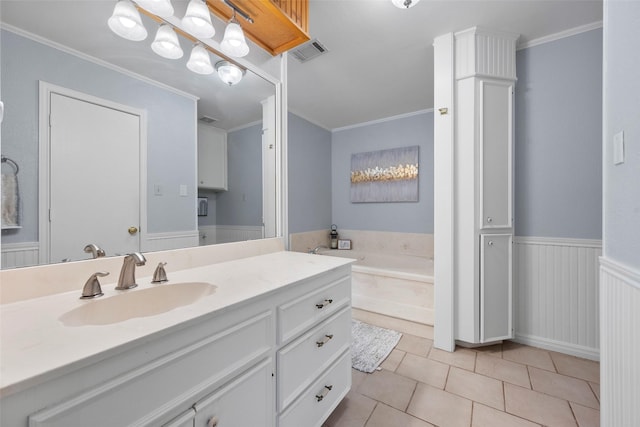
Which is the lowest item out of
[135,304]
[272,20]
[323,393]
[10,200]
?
[323,393]

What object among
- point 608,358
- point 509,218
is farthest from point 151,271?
point 509,218

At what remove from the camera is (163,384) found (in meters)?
0.63

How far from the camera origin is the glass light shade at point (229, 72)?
A: 1483 mm

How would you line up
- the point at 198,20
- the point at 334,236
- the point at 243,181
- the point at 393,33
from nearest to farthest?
1. the point at 198,20
2. the point at 243,181
3. the point at 393,33
4. the point at 334,236

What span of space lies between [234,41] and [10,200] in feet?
3.88

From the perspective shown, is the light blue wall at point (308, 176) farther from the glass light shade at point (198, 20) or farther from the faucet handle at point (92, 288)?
the faucet handle at point (92, 288)

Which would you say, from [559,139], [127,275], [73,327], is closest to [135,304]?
[127,275]

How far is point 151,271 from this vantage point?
1.11 meters

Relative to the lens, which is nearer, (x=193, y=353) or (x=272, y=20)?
(x=193, y=353)

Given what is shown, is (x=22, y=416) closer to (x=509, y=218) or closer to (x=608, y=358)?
(x=608, y=358)

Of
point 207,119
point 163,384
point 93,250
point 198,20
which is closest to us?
point 163,384

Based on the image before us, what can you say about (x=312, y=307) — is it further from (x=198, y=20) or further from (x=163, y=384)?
(x=198, y=20)

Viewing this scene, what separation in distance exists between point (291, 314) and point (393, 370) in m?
1.17

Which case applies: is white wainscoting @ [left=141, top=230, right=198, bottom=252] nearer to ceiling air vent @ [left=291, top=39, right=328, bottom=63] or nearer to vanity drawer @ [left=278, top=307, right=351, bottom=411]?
vanity drawer @ [left=278, top=307, right=351, bottom=411]
